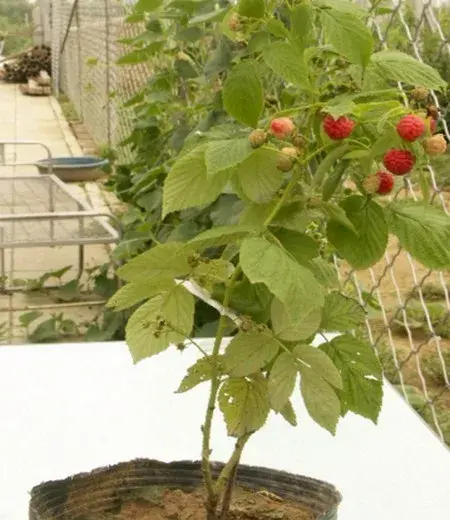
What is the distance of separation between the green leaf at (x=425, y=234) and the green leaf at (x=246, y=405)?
164 millimetres

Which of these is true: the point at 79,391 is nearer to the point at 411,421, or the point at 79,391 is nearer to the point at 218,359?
the point at 411,421

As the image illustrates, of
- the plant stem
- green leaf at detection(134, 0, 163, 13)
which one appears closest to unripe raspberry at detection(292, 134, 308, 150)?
the plant stem

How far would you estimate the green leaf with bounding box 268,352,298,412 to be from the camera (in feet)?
2.62

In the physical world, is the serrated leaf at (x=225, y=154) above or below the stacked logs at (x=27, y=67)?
above

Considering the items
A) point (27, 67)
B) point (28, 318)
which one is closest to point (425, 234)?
point (28, 318)

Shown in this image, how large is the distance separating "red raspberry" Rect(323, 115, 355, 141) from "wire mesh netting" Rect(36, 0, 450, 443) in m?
0.07

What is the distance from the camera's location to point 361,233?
0.82 meters

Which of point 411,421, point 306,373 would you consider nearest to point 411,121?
point 306,373

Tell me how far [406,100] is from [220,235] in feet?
0.59

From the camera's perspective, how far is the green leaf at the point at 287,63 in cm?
82

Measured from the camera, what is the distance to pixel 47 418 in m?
1.34

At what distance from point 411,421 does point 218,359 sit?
582mm

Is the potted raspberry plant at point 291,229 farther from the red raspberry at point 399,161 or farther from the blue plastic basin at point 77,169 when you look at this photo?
the blue plastic basin at point 77,169

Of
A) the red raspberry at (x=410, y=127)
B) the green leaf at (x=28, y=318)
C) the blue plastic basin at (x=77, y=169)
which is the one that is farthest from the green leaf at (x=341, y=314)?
the blue plastic basin at (x=77, y=169)
